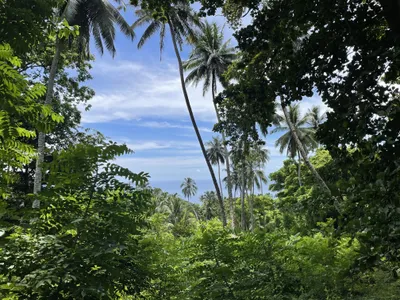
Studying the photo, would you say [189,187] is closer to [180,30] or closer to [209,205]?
[209,205]

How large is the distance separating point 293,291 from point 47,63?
15931 mm

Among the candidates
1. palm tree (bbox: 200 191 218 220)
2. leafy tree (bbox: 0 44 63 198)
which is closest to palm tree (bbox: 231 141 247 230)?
leafy tree (bbox: 0 44 63 198)

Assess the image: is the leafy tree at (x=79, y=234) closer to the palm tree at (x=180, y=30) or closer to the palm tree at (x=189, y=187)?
the palm tree at (x=180, y=30)

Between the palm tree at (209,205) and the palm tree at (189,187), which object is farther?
the palm tree at (189,187)

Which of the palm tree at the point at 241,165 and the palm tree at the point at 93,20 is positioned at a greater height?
the palm tree at the point at 93,20

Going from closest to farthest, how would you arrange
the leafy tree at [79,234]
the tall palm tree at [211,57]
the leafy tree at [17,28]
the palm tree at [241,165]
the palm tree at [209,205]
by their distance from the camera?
the leafy tree at [17,28], the leafy tree at [79,234], the palm tree at [241,165], the tall palm tree at [211,57], the palm tree at [209,205]

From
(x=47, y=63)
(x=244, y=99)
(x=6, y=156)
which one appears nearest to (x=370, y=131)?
(x=244, y=99)

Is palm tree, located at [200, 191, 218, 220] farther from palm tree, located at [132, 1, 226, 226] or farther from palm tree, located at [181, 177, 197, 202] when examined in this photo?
palm tree, located at [132, 1, 226, 226]

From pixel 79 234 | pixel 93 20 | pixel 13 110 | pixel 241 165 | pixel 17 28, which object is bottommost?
pixel 79 234

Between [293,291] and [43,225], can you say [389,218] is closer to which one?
[43,225]

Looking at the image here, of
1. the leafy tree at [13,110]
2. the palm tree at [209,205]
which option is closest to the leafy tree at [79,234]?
the leafy tree at [13,110]

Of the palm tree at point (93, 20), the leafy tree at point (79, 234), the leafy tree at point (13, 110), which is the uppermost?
the palm tree at point (93, 20)

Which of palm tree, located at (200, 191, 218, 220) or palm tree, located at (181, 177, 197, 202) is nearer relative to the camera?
palm tree, located at (200, 191, 218, 220)

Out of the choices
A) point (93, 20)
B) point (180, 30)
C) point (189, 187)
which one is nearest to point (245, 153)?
point (93, 20)
